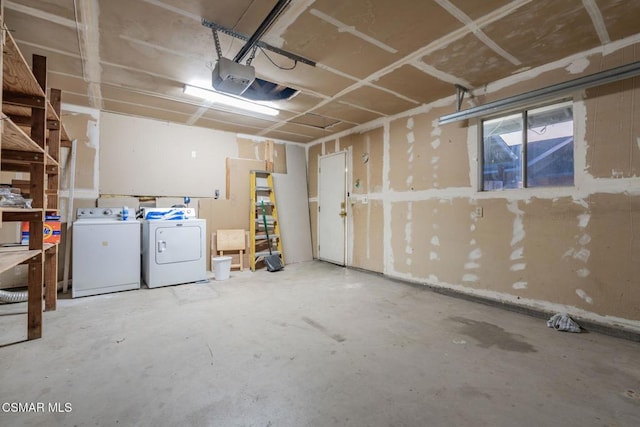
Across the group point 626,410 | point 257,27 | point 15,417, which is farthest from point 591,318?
point 15,417

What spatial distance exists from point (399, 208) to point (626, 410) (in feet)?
9.52

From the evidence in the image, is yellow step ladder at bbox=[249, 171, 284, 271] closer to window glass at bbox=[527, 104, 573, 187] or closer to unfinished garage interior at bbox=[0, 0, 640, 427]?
unfinished garage interior at bbox=[0, 0, 640, 427]

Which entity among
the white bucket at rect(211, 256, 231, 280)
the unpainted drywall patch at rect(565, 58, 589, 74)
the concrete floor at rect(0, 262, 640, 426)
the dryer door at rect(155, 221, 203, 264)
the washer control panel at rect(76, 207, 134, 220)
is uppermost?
the unpainted drywall patch at rect(565, 58, 589, 74)

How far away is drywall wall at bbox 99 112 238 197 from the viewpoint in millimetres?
4141

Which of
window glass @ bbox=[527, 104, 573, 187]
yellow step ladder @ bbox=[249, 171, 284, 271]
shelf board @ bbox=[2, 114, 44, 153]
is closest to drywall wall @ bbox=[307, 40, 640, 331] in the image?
window glass @ bbox=[527, 104, 573, 187]

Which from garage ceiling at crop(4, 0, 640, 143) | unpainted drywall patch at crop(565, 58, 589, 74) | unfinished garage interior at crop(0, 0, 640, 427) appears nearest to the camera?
unfinished garage interior at crop(0, 0, 640, 427)

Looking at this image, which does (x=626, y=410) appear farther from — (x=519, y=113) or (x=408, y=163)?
(x=408, y=163)

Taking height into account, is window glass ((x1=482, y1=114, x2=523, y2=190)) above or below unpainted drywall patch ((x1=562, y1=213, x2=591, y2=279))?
above

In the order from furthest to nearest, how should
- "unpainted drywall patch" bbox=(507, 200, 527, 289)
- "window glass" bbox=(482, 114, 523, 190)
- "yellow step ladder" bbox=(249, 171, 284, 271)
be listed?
"yellow step ladder" bbox=(249, 171, 284, 271) → "window glass" bbox=(482, 114, 523, 190) → "unpainted drywall patch" bbox=(507, 200, 527, 289)

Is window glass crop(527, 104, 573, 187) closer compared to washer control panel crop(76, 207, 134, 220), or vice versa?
window glass crop(527, 104, 573, 187)

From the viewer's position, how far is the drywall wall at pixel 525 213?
2.40 m

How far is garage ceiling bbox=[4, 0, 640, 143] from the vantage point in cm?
200

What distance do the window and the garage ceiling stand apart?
50 centimetres

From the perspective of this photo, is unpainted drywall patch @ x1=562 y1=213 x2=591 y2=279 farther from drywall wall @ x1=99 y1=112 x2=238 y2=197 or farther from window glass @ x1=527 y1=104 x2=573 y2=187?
drywall wall @ x1=99 y1=112 x2=238 y2=197
